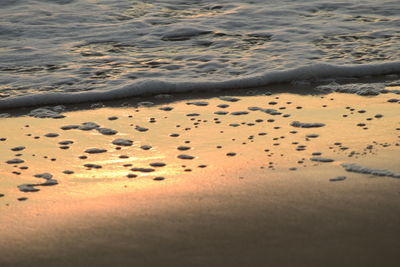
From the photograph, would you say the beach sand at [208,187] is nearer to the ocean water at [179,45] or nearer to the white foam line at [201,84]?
the white foam line at [201,84]

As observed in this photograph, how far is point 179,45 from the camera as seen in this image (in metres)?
8.02

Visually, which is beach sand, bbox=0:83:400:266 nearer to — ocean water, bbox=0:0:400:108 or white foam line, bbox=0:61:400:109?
white foam line, bbox=0:61:400:109

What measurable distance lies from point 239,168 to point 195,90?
2152 millimetres

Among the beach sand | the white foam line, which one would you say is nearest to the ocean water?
the white foam line

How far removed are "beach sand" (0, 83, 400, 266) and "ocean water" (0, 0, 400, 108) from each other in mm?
750

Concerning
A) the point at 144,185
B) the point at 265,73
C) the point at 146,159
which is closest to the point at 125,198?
the point at 144,185

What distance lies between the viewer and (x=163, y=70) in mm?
6980

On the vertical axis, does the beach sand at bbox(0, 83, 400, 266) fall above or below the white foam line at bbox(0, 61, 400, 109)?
below

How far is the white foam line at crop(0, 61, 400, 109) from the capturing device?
6156 millimetres

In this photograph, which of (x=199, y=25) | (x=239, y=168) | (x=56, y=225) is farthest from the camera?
(x=199, y=25)

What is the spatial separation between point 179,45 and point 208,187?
164 inches

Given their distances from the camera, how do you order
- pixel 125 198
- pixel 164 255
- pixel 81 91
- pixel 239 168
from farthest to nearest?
pixel 81 91 < pixel 239 168 < pixel 125 198 < pixel 164 255

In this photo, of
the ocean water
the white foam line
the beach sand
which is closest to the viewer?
the beach sand

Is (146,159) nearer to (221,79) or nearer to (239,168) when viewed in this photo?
(239,168)
